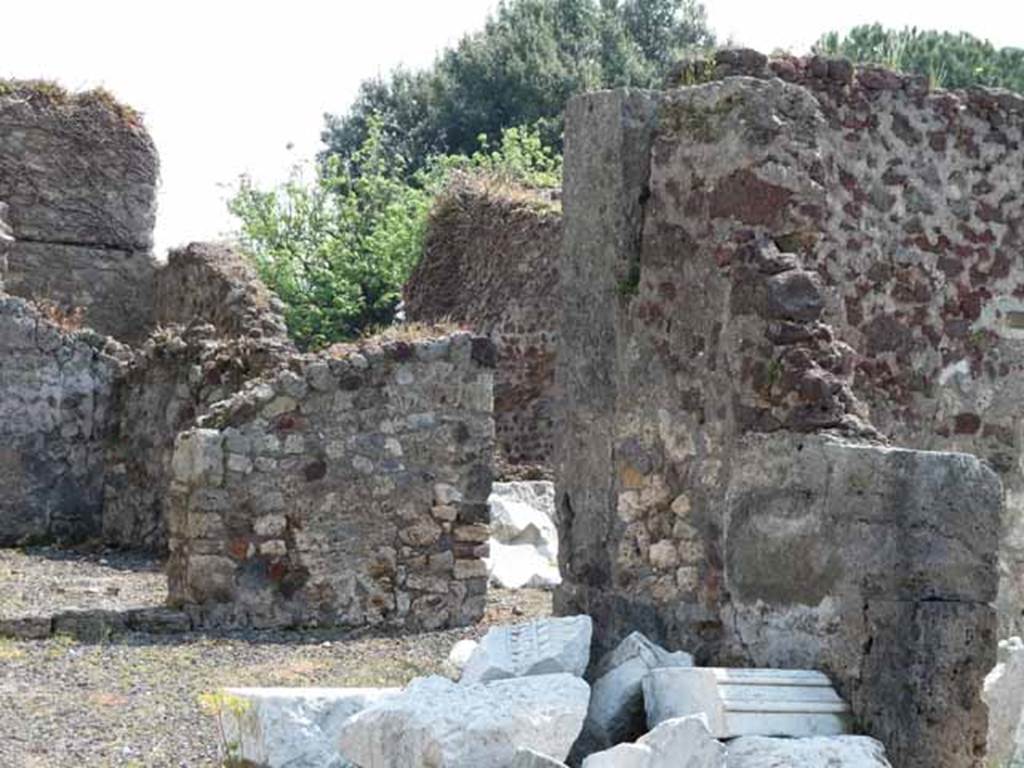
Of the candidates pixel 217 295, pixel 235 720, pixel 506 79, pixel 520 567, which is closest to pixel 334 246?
pixel 506 79

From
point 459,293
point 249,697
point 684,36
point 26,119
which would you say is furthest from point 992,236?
point 684,36

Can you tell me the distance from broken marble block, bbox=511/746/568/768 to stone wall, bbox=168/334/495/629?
5197mm

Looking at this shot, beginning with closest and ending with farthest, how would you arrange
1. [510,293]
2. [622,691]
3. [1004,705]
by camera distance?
[622,691] < [1004,705] < [510,293]

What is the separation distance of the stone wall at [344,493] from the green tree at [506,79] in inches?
1014

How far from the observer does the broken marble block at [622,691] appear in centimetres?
632

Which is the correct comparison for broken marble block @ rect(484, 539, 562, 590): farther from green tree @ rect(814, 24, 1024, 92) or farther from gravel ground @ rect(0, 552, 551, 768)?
green tree @ rect(814, 24, 1024, 92)

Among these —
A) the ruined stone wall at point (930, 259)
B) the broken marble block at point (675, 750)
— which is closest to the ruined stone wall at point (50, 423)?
the ruined stone wall at point (930, 259)

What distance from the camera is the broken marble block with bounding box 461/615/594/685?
6570 mm

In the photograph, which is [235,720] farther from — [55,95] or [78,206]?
[55,95]

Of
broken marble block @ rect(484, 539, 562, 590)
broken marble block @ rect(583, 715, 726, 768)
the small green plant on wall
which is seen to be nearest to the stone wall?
broken marble block @ rect(484, 539, 562, 590)

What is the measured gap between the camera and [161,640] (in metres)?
10.3

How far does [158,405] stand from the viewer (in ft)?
47.3

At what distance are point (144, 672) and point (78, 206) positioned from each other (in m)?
10.8

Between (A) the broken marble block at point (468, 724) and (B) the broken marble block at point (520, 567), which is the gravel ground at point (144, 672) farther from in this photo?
(A) the broken marble block at point (468, 724)
